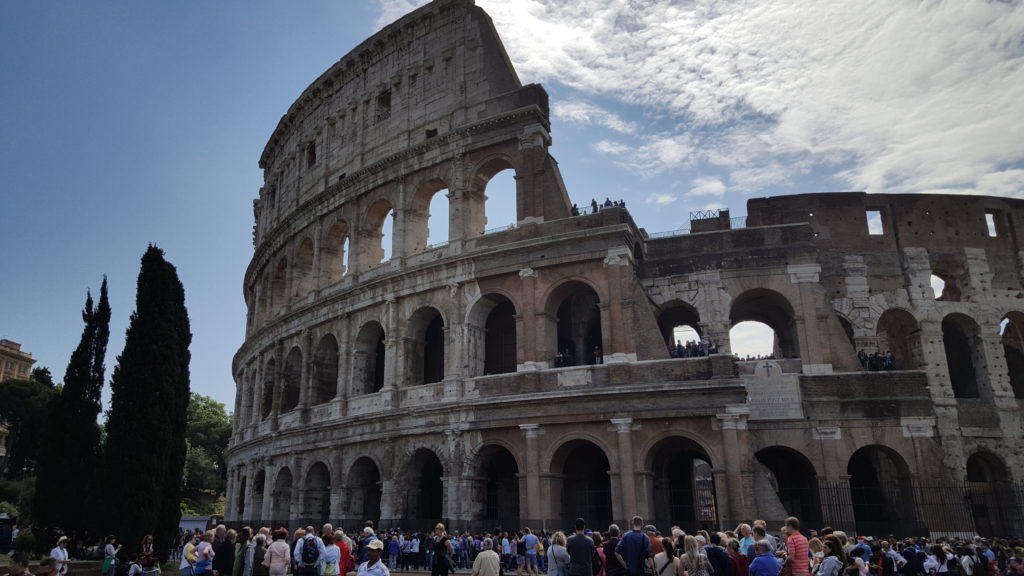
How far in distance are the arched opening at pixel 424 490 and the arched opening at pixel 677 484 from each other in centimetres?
608

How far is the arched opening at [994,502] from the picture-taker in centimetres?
1988

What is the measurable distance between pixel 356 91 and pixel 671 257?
46.1 feet

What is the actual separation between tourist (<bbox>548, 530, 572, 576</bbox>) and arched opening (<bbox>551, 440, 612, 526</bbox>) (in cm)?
1044

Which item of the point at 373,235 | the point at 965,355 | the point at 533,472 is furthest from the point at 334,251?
the point at 965,355

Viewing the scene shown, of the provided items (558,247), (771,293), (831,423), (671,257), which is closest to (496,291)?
(558,247)

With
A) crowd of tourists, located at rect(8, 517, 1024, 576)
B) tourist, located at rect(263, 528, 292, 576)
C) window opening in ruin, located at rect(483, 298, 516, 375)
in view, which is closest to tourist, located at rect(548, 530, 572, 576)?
crowd of tourists, located at rect(8, 517, 1024, 576)

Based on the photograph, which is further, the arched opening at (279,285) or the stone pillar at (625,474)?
the arched opening at (279,285)

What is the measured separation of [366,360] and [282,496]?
6153 millimetres

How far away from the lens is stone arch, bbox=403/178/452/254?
77.2 feet

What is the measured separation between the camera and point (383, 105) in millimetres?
26594

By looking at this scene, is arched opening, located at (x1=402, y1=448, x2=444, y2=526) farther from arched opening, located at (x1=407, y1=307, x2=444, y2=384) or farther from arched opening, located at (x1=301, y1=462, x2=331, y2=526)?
arched opening, located at (x1=301, y1=462, x2=331, y2=526)

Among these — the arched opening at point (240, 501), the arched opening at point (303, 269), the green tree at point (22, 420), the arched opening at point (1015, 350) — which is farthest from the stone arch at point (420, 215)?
the green tree at point (22, 420)

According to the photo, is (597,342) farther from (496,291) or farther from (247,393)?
(247,393)

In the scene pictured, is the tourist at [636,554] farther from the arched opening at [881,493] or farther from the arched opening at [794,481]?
the arched opening at [881,493]
